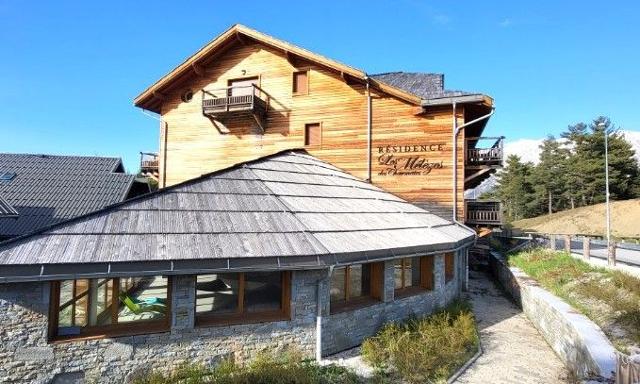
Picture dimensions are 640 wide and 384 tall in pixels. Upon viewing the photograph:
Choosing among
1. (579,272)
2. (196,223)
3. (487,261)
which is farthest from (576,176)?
(196,223)

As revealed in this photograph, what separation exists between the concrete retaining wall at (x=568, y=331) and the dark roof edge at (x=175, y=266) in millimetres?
4530

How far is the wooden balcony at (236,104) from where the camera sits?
17.5m

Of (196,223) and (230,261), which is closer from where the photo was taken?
(230,261)

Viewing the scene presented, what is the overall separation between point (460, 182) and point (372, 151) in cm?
405

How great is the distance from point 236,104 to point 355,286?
11.4 m

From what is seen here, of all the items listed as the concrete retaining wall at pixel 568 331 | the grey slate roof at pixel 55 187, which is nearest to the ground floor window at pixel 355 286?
the concrete retaining wall at pixel 568 331

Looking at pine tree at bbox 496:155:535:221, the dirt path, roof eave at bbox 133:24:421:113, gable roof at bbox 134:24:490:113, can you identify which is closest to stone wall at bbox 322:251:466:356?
the dirt path

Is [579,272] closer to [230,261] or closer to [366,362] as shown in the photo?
[366,362]

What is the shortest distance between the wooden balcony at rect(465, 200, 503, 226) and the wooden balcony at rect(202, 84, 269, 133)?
10.6 m

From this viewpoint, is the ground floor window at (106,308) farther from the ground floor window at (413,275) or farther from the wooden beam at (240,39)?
the wooden beam at (240,39)

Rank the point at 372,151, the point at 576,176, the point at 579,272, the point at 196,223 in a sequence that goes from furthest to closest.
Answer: the point at 576,176 < the point at 372,151 < the point at 579,272 < the point at 196,223

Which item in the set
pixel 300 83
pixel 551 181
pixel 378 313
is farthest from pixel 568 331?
pixel 551 181

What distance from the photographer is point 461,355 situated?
350 inches

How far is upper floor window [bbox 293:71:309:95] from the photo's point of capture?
1798 centimetres
